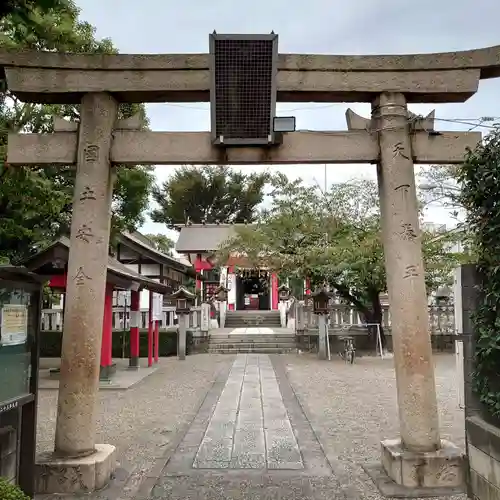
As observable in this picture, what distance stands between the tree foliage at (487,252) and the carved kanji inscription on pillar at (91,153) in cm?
352

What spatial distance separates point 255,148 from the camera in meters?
5.18

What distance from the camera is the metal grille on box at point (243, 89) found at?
491cm

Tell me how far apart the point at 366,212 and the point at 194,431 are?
38.7 ft

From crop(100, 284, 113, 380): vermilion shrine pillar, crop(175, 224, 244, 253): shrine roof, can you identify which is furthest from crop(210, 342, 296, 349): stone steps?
crop(175, 224, 244, 253): shrine roof

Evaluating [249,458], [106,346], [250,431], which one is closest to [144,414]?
[250,431]

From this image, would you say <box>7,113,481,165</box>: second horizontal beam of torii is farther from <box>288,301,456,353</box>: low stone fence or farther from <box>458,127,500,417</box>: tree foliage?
<box>288,301,456,353</box>: low stone fence

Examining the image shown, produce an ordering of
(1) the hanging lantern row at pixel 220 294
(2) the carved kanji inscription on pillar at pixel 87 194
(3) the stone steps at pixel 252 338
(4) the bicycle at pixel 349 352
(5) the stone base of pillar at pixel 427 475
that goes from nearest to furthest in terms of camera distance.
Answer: (5) the stone base of pillar at pixel 427 475
(2) the carved kanji inscription on pillar at pixel 87 194
(4) the bicycle at pixel 349 352
(3) the stone steps at pixel 252 338
(1) the hanging lantern row at pixel 220 294

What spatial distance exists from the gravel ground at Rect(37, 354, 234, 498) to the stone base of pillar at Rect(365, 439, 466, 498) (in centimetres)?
247

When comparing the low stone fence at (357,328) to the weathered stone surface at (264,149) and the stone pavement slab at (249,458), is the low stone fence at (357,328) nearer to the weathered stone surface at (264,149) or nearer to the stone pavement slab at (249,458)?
the stone pavement slab at (249,458)

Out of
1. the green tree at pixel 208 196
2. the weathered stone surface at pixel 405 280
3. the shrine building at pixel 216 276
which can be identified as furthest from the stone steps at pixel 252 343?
the green tree at pixel 208 196

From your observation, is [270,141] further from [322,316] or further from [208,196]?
[208,196]

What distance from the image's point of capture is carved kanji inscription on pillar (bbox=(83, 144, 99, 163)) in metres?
A: 5.00

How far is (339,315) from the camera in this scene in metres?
19.1

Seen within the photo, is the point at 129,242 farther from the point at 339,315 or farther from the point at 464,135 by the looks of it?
the point at 464,135
